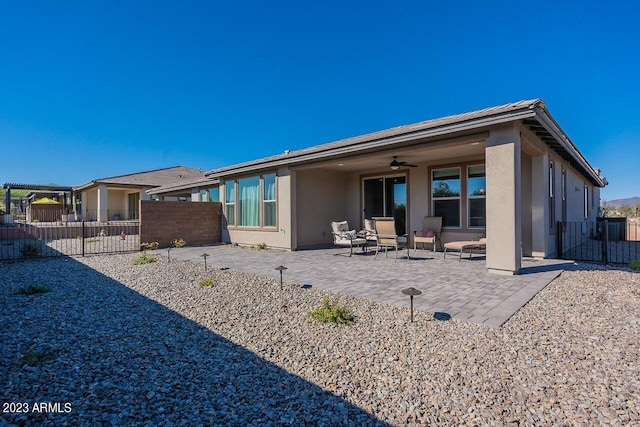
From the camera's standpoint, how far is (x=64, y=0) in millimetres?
9422

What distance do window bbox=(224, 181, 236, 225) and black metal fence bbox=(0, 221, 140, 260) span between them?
3650 mm

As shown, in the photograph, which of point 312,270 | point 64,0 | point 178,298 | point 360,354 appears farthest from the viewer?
point 64,0

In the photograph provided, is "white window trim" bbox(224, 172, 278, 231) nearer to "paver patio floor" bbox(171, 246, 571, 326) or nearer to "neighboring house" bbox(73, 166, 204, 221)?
"paver patio floor" bbox(171, 246, 571, 326)

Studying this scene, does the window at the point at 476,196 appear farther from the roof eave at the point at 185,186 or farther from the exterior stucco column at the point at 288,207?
the roof eave at the point at 185,186

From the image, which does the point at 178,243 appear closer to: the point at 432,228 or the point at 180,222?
the point at 180,222

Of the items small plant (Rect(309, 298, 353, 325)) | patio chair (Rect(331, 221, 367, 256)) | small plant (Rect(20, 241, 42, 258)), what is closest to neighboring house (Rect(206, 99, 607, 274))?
patio chair (Rect(331, 221, 367, 256))

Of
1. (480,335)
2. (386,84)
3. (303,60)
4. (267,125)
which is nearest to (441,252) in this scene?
(480,335)

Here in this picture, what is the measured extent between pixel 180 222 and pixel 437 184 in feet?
32.9

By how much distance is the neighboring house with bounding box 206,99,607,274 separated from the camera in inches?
240

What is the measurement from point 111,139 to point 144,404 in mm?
30168

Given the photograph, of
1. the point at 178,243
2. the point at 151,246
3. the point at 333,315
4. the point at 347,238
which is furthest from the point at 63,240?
the point at 333,315

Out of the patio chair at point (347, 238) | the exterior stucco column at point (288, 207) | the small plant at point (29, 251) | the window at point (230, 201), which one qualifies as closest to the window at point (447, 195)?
the patio chair at point (347, 238)

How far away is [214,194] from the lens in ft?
50.6

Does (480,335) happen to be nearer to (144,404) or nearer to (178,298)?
(144,404)
